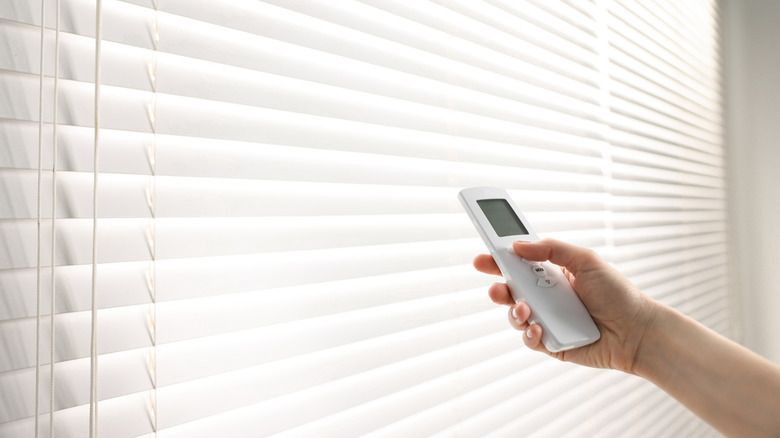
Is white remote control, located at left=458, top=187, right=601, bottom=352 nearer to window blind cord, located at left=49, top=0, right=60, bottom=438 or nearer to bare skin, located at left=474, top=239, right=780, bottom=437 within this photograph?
bare skin, located at left=474, top=239, right=780, bottom=437

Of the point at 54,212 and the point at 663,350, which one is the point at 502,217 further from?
the point at 54,212

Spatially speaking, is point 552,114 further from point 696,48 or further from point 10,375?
point 696,48

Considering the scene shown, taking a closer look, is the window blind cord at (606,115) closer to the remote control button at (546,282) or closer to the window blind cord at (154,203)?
the remote control button at (546,282)

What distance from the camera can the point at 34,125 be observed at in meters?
0.43

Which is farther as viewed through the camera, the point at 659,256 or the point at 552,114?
the point at 659,256

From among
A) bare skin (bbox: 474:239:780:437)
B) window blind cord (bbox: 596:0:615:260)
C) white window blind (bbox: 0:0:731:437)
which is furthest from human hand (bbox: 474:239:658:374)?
window blind cord (bbox: 596:0:615:260)

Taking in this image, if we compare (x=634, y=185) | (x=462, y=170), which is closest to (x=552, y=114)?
(x=462, y=170)

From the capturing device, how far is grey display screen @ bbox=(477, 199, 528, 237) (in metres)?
0.68

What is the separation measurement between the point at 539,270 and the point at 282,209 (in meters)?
0.32

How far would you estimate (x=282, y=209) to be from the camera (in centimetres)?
60

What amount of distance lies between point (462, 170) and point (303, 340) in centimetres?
38

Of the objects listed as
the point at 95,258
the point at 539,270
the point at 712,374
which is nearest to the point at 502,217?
the point at 539,270

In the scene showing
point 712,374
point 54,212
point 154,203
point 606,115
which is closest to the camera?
point 54,212

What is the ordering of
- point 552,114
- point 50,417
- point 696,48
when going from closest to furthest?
point 50,417
point 552,114
point 696,48
